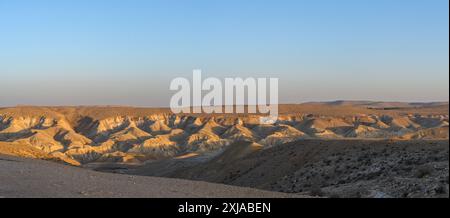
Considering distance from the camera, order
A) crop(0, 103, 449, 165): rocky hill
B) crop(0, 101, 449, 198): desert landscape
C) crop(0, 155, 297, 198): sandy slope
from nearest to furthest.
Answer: crop(0, 155, 297, 198): sandy slope, crop(0, 101, 449, 198): desert landscape, crop(0, 103, 449, 165): rocky hill

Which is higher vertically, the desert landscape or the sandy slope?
the sandy slope

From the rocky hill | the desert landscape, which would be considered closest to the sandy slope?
the desert landscape

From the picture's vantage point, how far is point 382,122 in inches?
4336

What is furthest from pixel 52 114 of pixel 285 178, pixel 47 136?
pixel 285 178

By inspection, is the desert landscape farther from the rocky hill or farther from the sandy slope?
the rocky hill

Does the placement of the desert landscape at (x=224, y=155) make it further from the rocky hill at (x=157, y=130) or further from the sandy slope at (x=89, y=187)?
the rocky hill at (x=157, y=130)

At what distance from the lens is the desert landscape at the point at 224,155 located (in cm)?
1744

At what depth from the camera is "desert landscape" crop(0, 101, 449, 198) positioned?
57.2 feet

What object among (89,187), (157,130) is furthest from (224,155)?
(157,130)

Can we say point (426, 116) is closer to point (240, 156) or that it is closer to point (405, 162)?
point (240, 156)

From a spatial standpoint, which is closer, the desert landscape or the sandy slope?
the sandy slope

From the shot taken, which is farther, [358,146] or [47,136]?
[47,136]

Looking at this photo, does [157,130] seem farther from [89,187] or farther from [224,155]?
[89,187]

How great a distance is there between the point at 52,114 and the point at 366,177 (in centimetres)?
10767
